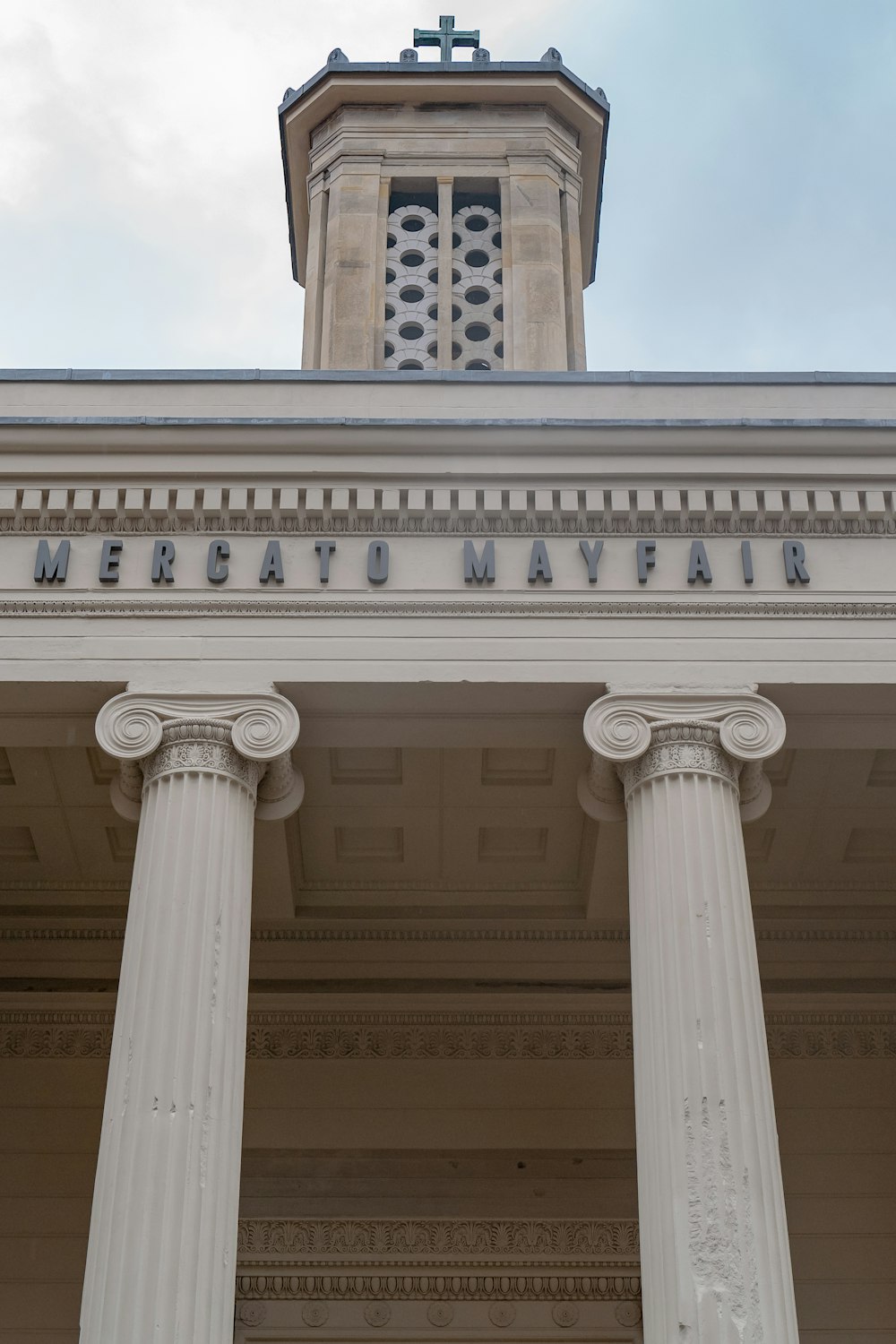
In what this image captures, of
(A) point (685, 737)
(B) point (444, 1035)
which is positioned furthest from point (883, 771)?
(B) point (444, 1035)

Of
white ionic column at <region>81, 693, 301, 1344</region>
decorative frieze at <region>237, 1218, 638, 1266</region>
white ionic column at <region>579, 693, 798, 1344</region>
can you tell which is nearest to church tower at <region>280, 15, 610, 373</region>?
white ionic column at <region>579, 693, 798, 1344</region>

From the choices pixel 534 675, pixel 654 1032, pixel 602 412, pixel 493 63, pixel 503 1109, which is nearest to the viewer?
pixel 654 1032

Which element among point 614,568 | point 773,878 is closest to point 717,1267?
point 614,568

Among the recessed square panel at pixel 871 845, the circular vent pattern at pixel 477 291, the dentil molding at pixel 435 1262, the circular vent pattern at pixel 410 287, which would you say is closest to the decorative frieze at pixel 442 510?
the recessed square panel at pixel 871 845

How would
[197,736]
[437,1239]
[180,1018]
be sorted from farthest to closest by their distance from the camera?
[437,1239] < [197,736] < [180,1018]

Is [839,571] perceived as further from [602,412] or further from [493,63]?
[493,63]

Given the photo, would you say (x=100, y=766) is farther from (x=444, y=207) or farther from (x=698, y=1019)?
(x=444, y=207)

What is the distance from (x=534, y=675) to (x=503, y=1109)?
16.0 ft

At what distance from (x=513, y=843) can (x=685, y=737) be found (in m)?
3.60

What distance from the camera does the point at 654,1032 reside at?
10.4 metres

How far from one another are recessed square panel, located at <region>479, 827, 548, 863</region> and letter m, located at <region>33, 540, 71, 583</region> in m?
4.31

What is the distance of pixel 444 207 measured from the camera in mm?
19234

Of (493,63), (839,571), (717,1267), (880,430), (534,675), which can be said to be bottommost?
(717,1267)

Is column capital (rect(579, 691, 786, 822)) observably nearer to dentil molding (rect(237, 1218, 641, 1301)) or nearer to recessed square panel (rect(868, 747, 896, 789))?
recessed square panel (rect(868, 747, 896, 789))
